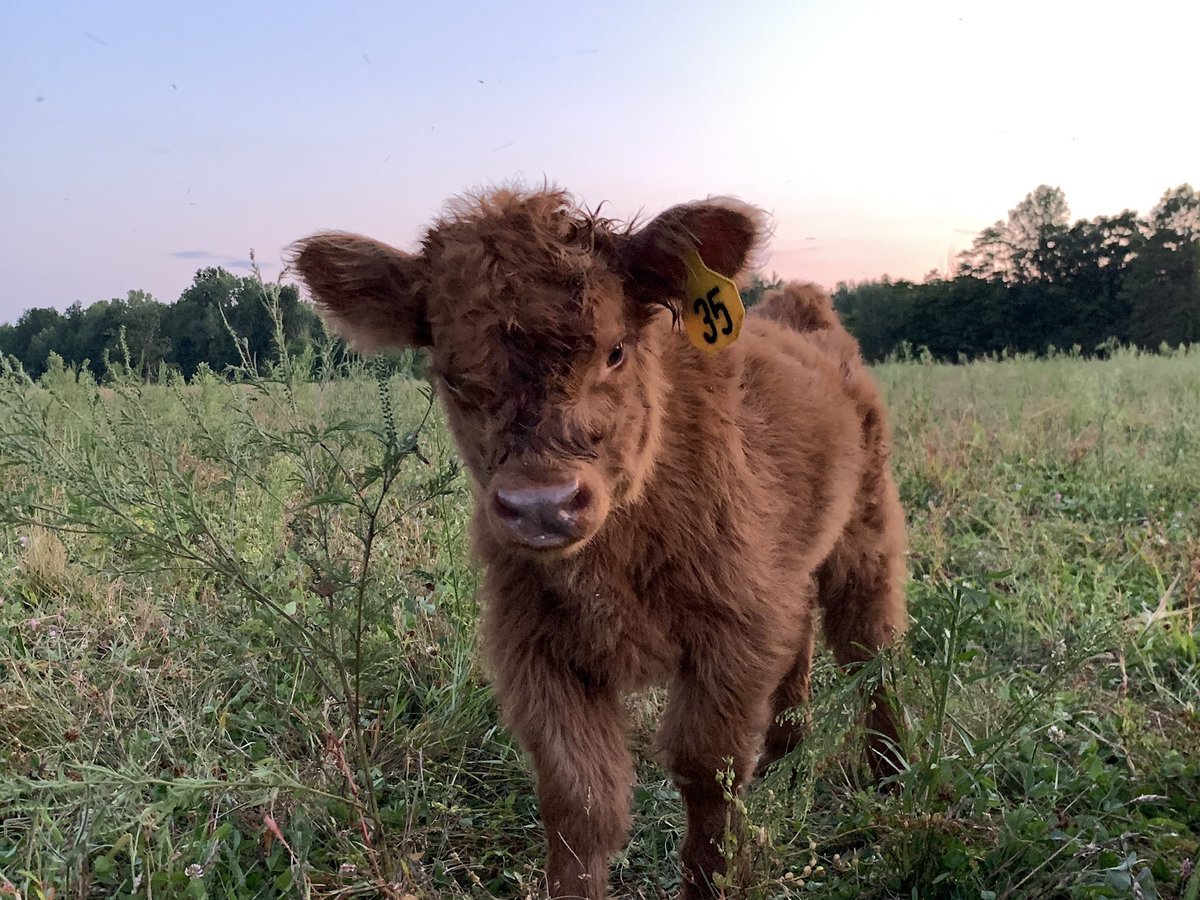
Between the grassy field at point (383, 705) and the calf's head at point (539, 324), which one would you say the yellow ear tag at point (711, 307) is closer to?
the calf's head at point (539, 324)

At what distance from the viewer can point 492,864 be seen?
7.42ft

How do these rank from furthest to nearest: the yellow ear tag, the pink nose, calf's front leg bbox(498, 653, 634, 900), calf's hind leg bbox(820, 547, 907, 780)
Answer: calf's hind leg bbox(820, 547, 907, 780), the yellow ear tag, calf's front leg bbox(498, 653, 634, 900), the pink nose

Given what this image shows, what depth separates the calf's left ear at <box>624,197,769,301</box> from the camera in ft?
6.77

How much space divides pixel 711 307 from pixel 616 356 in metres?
0.34

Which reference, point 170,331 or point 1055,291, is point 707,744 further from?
point 1055,291

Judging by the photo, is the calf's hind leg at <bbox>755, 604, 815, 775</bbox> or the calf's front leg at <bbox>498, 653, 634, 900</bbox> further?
the calf's hind leg at <bbox>755, 604, 815, 775</bbox>

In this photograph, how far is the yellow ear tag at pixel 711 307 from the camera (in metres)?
2.08

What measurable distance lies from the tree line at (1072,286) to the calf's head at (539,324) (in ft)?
29.2

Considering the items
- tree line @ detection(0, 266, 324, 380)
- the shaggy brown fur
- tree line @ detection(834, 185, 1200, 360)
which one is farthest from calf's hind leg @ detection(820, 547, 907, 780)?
tree line @ detection(834, 185, 1200, 360)

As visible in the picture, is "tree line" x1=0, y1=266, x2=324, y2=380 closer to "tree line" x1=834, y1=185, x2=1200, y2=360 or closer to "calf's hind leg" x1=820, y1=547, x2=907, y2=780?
"calf's hind leg" x1=820, y1=547, x2=907, y2=780

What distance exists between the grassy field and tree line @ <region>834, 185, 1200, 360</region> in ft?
23.0

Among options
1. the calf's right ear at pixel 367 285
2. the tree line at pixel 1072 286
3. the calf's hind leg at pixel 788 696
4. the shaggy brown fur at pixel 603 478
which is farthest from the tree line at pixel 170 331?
the tree line at pixel 1072 286

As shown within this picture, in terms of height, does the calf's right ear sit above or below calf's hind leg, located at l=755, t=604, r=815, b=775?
above

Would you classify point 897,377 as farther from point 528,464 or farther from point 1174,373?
point 528,464
